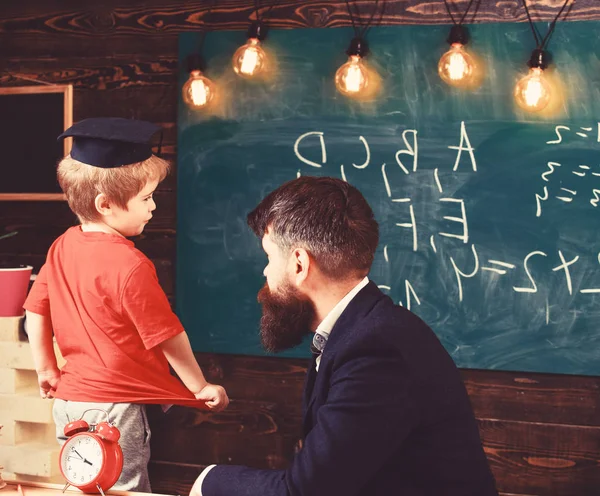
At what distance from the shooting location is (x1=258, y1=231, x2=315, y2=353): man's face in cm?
152

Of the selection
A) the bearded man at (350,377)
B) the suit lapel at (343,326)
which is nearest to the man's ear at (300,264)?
the bearded man at (350,377)

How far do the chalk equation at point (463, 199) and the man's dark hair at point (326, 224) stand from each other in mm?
1431

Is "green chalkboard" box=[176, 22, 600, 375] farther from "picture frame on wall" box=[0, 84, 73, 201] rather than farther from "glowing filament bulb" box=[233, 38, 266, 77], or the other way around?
"picture frame on wall" box=[0, 84, 73, 201]

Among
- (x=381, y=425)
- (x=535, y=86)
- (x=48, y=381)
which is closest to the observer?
(x=381, y=425)

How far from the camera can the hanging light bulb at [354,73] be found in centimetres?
278

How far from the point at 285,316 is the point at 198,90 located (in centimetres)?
163

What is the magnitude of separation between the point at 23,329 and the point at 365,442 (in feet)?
6.21

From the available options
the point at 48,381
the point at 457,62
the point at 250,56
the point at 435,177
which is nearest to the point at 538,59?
the point at 457,62

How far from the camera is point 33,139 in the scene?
3.25 metres

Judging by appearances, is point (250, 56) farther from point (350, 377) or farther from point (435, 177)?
point (350, 377)

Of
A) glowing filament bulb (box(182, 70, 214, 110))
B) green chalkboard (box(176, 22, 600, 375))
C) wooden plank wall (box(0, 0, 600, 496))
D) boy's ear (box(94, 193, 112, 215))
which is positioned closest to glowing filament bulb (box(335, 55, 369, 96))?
green chalkboard (box(176, 22, 600, 375))

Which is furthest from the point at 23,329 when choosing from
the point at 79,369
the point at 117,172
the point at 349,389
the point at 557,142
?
the point at 557,142

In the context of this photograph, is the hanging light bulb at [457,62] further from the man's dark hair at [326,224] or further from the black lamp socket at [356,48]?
the man's dark hair at [326,224]

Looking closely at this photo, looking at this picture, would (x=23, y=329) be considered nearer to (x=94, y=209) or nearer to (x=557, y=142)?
(x=94, y=209)
